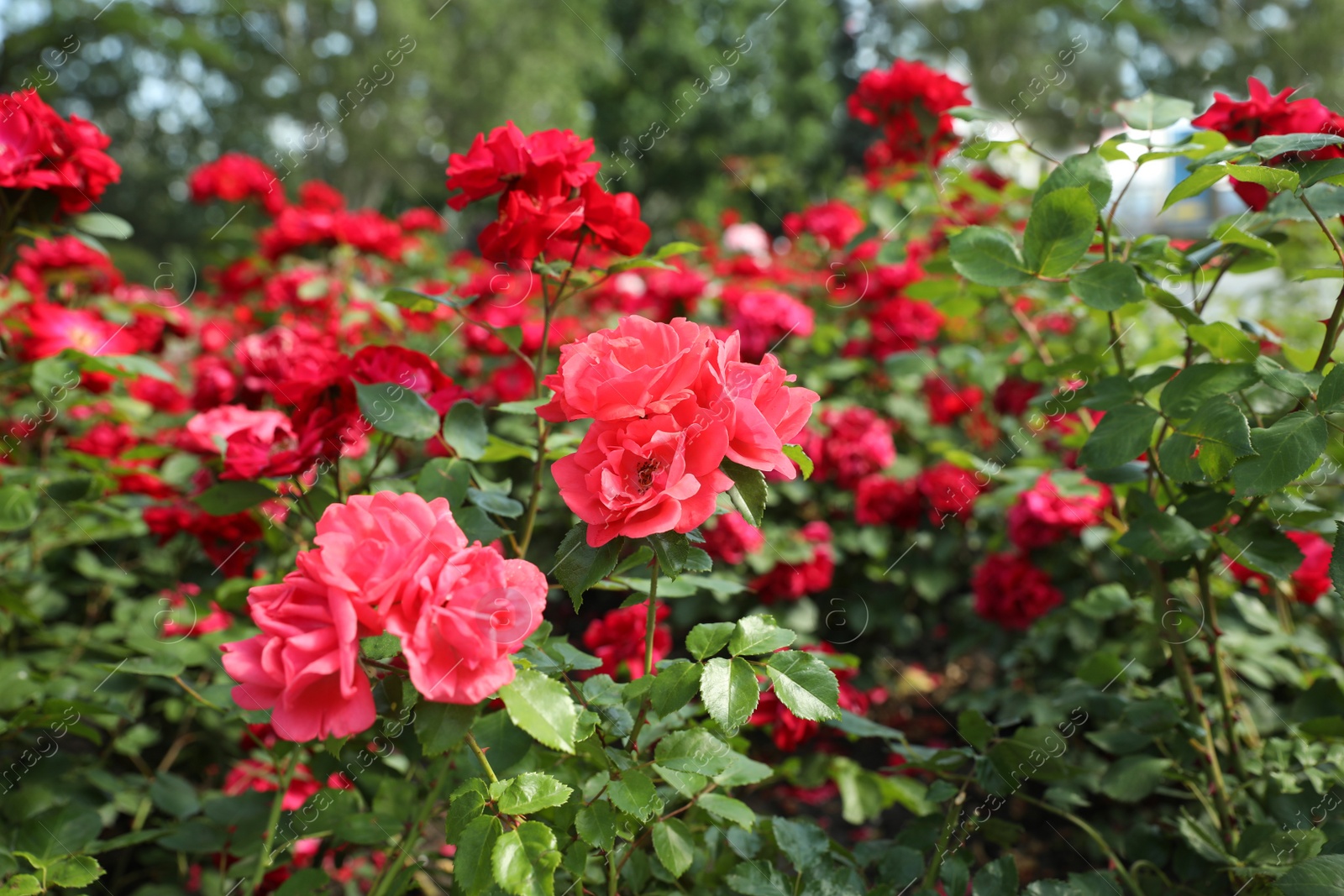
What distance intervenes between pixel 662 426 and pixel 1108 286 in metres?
0.75

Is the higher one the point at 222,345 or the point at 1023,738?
the point at 222,345

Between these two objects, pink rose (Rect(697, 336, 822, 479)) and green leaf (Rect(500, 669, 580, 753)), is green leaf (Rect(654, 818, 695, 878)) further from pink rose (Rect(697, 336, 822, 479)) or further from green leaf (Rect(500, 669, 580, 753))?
pink rose (Rect(697, 336, 822, 479))

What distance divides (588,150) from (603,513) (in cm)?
60

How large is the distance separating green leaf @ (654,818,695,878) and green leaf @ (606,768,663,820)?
0.10 metres

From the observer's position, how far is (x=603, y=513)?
0.79m

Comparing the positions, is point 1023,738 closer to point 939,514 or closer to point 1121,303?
point 1121,303

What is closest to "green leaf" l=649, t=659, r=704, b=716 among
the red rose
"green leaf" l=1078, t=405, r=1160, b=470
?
"green leaf" l=1078, t=405, r=1160, b=470

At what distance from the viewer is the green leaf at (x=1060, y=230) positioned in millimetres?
1128

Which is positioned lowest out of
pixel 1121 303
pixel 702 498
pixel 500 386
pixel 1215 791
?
pixel 1215 791

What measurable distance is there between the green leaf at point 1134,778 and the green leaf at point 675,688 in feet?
2.87

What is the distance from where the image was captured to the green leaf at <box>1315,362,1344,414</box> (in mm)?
980

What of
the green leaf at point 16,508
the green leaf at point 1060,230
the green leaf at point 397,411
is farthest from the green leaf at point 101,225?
the green leaf at point 1060,230

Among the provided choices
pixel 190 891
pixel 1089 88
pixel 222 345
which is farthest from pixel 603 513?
pixel 1089 88

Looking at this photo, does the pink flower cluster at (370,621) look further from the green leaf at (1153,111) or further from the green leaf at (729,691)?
the green leaf at (1153,111)
